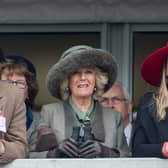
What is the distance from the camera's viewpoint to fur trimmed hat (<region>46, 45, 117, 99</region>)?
4816 mm

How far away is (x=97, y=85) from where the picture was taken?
16.1 ft

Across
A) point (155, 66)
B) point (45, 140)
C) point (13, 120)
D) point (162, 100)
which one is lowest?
point (45, 140)

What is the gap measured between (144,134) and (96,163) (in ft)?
1.74

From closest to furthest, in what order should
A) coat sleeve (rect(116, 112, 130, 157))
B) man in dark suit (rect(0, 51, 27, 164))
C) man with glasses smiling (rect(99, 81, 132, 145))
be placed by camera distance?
man in dark suit (rect(0, 51, 27, 164)) < coat sleeve (rect(116, 112, 130, 157)) < man with glasses smiling (rect(99, 81, 132, 145))

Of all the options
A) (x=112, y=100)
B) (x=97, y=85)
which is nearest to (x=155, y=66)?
(x=97, y=85)

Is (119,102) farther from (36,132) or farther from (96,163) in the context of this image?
(96,163)

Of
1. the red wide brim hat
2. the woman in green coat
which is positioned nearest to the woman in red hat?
the red wide brim hat

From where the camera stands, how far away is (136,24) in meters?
7.09

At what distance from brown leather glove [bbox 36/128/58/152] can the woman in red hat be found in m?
0.44

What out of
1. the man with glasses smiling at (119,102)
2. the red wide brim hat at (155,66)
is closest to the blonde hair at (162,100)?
the red wide brim hat at (155,66)

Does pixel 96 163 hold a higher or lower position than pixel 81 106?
lower

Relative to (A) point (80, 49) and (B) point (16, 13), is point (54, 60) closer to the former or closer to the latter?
(B) point (16, 13)

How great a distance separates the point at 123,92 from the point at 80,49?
126 centimetres

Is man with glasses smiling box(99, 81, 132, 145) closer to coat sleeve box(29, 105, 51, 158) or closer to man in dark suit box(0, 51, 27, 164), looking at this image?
coat sleeve box(29, 105, 51, 158)
